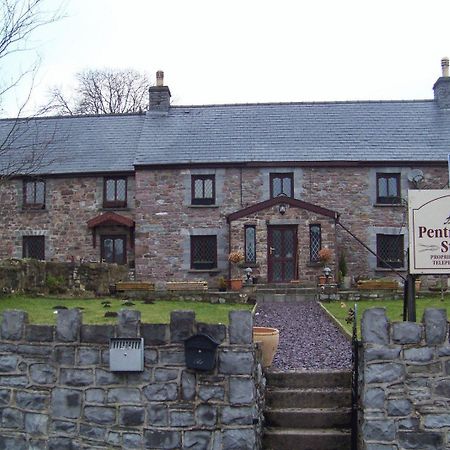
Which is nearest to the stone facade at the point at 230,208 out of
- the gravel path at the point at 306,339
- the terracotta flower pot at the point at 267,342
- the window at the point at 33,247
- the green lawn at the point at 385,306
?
the window at the point at 33,247

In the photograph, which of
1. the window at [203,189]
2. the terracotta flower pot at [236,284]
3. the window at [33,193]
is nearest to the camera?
the terracotta flower pot at [236,284]

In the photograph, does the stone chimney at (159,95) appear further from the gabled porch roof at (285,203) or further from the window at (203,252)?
the gabled porch roof at (285,203)

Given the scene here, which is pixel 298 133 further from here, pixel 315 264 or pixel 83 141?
pixel 83 141

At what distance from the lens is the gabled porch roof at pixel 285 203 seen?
77.5ft

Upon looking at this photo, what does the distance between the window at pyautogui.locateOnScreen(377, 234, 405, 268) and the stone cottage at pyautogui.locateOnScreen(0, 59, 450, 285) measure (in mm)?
43

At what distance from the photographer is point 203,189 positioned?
26094 mm

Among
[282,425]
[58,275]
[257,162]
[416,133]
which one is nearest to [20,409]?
[282,425]

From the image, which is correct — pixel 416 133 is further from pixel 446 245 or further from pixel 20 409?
pixel 20 409

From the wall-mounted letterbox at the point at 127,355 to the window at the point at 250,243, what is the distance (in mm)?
17356

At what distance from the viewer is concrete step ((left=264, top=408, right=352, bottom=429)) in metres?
7.39

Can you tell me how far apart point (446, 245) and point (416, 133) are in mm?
21055

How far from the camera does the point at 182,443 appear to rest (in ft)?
21.7

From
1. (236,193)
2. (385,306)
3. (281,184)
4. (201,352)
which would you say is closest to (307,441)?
(201,352)

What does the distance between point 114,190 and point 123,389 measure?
21.3 meters
